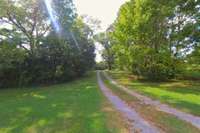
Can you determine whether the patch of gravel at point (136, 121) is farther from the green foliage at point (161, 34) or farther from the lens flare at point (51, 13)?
the lens flare at point (51, 13)

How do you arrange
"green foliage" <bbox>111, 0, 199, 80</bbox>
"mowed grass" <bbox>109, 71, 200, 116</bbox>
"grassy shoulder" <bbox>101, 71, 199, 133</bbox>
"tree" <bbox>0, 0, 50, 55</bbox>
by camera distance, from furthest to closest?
"tree" <bbox>0, 0, 50, 55</bbox> → "green foliage" <bbox>111, 0, 199, 80</bbox> → "mowed grass" <bbox>109, 71, 200, 116</bbox> → "grassy shoulder" <bbox>101, 71, 199, 133</bbox>

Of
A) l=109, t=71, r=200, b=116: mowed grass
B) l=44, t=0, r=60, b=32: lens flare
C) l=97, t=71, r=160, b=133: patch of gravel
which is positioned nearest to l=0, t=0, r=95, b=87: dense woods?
l=44, t=0, r=60, b=32: lens flare

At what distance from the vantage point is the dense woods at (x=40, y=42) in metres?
36.7

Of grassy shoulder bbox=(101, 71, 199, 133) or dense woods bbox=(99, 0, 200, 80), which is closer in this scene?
grassy shoulder bbox=(101, 71, 199, 133)

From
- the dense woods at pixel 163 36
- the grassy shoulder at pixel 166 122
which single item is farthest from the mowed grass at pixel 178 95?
the dense woods at pixel 163 36

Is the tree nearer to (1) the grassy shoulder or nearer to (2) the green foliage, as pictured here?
(2) the green foliage

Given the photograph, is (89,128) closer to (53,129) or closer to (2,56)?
(53,129)

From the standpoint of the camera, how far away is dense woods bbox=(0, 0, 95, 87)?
36.7 m

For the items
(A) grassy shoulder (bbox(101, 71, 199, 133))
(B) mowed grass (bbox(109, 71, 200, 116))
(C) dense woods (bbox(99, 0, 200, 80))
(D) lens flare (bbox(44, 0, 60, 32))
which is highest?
(D) lens flare (bbox(44, 0, 60, 32))

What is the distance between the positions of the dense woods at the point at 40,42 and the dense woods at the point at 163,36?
9.79m

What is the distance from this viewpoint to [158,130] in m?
8.98

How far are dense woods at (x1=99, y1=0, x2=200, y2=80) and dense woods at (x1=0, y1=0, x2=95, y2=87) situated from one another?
979 cm

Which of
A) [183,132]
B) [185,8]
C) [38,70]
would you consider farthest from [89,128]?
[38,70]

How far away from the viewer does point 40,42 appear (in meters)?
38.6
